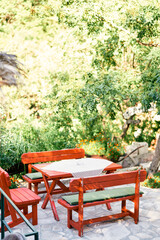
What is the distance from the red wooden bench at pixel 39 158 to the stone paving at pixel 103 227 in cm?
54

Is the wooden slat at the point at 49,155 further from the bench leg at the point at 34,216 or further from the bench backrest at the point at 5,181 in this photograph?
the bench backrest at the point at 5,181

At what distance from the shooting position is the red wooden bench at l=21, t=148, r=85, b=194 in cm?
571

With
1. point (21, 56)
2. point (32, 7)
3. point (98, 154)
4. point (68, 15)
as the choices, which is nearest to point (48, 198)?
point (68, 15)

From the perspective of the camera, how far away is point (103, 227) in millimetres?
4559

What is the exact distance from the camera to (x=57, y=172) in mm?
5055

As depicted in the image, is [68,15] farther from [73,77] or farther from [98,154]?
[98,154]

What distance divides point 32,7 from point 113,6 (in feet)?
31.6

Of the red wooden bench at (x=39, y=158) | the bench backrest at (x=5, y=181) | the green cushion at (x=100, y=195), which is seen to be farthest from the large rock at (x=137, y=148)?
the bench backrest at (x=5, y=181)

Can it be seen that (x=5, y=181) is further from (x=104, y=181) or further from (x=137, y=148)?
(x=137, y=148)

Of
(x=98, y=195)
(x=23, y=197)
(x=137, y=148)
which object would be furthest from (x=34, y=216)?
(x=137, y=148)

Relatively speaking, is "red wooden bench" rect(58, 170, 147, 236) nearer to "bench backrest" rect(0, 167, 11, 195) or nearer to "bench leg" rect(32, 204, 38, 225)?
"bench leg" rect(32, 204, 38, 225)

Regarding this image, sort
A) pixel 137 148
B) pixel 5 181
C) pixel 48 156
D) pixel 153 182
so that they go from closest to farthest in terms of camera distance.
A: 1. pixel 5 181
2. pixel 48 156
3. pixel 153 182
4. pixel 137 148

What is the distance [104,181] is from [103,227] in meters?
0.74

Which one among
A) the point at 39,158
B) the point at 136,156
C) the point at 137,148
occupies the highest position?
the point at 39,158
